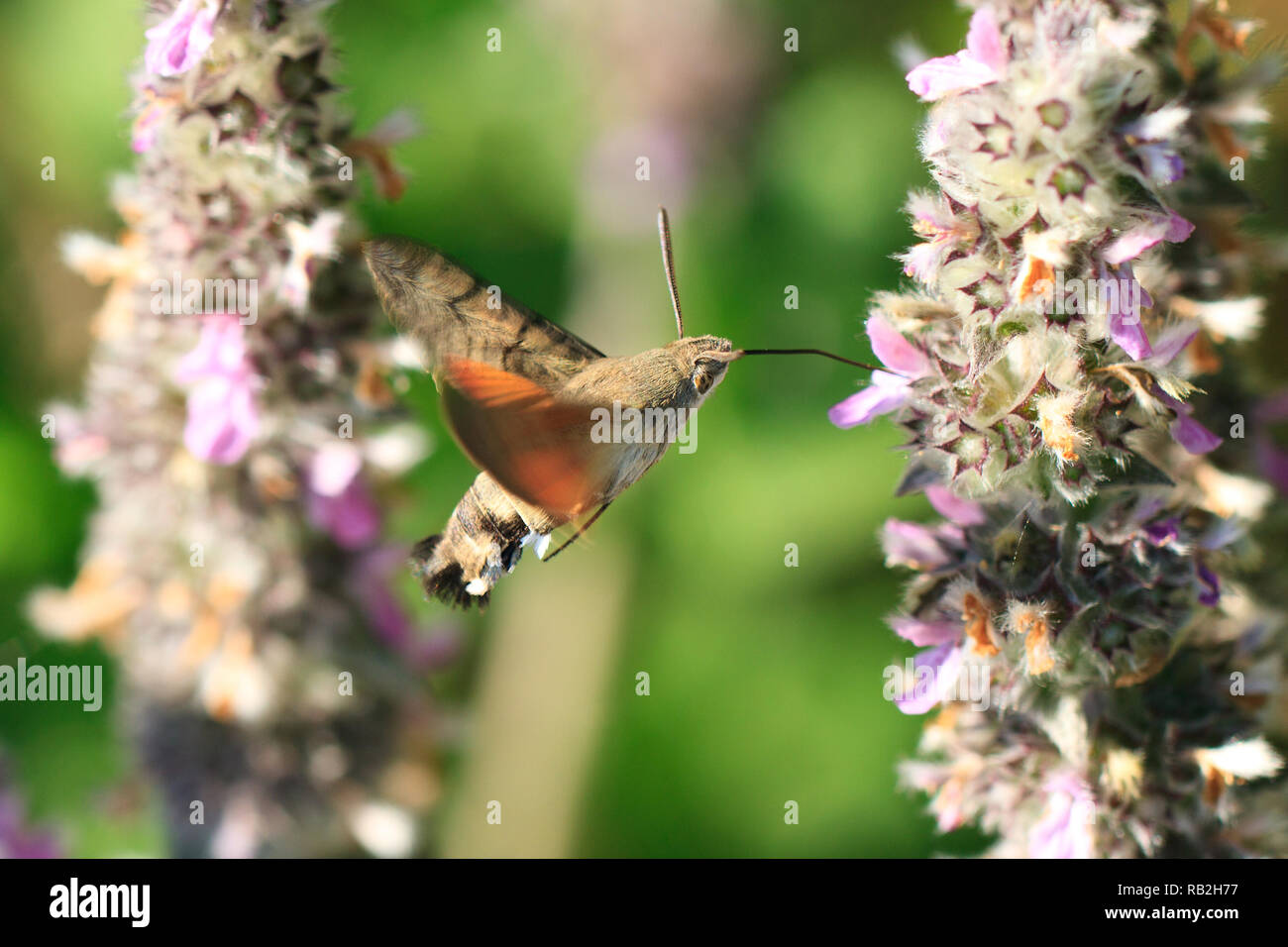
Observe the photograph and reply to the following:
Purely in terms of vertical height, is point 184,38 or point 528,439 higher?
point 184,38

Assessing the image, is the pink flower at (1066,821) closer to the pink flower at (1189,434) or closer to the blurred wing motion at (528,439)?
the pink flower at (1189,434)

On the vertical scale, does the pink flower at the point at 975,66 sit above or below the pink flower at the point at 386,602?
above

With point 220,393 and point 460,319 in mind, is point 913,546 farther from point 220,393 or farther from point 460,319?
point 220,393

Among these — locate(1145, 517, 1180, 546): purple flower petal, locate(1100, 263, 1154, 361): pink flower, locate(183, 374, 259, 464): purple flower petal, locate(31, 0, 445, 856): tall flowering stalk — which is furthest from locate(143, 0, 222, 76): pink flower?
locate(1145, 517, 1180, 546): purple flower petal

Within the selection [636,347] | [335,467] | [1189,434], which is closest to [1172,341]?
[1189,434]

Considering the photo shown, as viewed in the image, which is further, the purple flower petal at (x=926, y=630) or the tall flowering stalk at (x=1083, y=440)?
the purple flower petal at (x=926, y=630)

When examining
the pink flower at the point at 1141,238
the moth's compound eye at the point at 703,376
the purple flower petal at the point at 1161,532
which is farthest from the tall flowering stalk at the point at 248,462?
the purple flower petal at the point at 1161,532

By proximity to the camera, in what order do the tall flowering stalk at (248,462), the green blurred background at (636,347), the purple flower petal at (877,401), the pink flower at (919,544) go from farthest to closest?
the green blurred background at (636,347) → the tall flowering stalk at (248,462) → the pink flower at (919,544) → the purple flower petal at (877,401)
